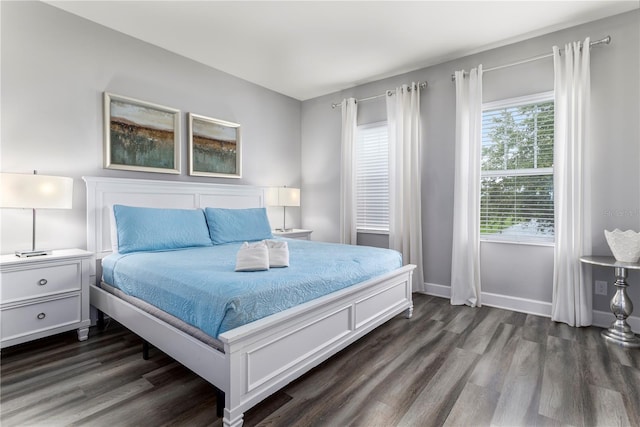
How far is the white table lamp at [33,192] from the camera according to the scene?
2.22 metres

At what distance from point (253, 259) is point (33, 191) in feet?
5.60

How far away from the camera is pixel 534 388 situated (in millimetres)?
1896

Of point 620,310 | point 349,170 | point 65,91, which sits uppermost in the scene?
point 65,91

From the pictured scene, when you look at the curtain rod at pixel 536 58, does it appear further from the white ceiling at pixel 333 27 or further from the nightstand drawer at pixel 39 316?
the nightstand drawer at pixel 39 316

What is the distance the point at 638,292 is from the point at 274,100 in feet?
14.9

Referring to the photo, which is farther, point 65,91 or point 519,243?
point 519,243

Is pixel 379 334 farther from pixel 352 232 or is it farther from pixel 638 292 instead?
pixel 638 292

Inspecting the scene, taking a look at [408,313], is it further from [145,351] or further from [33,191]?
[33,191]

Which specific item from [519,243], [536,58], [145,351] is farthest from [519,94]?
[145,351]

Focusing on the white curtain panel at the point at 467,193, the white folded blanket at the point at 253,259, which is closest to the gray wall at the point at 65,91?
the white folded blanket at the point at 253,259

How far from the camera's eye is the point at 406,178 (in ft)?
12.8

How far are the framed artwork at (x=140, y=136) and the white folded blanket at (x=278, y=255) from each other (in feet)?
6.21

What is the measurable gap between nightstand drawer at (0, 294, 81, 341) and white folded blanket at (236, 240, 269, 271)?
1.53 meters

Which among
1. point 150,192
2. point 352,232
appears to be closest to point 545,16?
point 352,232
